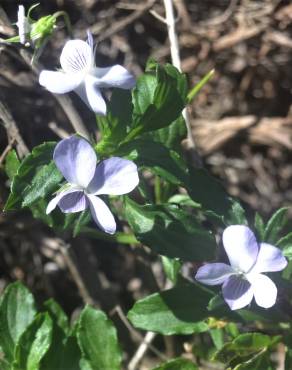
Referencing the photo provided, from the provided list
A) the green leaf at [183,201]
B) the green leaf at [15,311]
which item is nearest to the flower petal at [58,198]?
the green leaf at [183,201]

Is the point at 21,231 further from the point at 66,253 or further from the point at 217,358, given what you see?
the point at 217,358

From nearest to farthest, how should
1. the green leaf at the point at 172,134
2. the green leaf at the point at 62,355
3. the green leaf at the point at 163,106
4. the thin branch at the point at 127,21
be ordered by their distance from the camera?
the green leaf at the point at 163,106, the green leaf at the point at 172,134, the green leaf at the point at 62,355, the thin branch at the point at 127,21

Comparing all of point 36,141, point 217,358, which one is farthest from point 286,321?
point 36,141

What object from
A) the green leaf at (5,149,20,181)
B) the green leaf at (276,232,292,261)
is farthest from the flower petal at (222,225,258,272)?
the green leaf at (5,149,20,181)

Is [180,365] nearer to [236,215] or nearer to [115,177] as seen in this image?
[236,215]

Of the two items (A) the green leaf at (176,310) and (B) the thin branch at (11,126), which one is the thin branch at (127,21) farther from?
(A) the green leaf at (176,310)
